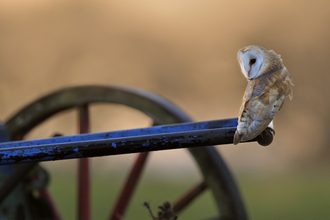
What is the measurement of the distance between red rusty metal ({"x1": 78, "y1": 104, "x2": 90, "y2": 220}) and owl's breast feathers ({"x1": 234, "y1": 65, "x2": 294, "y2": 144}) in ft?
2.57

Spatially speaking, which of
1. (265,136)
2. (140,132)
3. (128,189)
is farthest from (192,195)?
(265,136)

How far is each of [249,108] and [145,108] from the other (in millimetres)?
617

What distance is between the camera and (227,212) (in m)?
1.06

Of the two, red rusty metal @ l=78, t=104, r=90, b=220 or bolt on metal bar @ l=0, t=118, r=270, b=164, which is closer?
bolt on metal bar @ l=0, t=118, r=270, b=164

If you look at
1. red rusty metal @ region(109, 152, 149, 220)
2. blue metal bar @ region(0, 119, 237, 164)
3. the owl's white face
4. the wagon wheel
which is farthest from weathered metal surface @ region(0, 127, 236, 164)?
red rusty metal @ region(109, 152, 149, 220)

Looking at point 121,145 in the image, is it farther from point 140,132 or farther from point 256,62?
point 256,62

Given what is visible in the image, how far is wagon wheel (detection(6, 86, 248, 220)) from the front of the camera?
107 cm

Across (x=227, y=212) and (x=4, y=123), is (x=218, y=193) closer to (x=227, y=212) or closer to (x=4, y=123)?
(x=227, y=212)

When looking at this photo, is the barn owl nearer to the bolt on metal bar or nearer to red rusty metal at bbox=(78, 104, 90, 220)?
the bolt on metal bar

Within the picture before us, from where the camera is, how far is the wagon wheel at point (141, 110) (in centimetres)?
107

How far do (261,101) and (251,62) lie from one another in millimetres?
89

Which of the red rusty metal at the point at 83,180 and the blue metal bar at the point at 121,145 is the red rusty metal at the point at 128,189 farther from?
the blue metal bar at the point at 121,145

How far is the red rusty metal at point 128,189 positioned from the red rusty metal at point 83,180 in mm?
91

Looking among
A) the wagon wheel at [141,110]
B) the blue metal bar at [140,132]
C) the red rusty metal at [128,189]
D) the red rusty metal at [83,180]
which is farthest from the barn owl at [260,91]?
the red rusty metal at [83,180]
